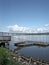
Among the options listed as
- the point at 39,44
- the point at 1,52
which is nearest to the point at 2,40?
the point at 1,52

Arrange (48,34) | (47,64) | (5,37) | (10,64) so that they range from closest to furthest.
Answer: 1. (10,64)
2. (47,64)
3. (5,37)
4. (48,34)

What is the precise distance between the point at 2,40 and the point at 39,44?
18475 millimetres

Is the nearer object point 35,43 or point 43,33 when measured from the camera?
point 35,43

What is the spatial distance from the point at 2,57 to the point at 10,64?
1.97 feet

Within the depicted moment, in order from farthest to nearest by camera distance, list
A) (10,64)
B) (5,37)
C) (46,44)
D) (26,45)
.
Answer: (46,44) < (26,45) < (5,37) < (10,64)

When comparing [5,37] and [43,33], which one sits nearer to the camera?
[5,37]

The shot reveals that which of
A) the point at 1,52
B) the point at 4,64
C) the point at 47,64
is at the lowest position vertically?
the point at 47,64

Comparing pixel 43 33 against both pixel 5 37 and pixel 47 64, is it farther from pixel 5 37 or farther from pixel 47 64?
pixel 47 64

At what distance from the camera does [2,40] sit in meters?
22.1

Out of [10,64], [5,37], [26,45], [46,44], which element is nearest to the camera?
[10,64]

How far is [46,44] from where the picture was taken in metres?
39.6

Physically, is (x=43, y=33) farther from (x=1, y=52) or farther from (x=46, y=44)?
(x=1, y=52)

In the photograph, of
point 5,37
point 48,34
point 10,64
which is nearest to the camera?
point 10,64

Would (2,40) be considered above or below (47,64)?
above
